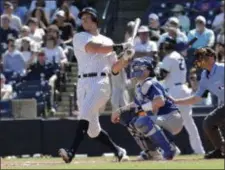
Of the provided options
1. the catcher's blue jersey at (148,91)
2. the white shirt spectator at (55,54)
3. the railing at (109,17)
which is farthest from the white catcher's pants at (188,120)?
the railing at (109,17)

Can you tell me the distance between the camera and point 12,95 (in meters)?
18.4

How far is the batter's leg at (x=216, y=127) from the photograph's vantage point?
12.8 m

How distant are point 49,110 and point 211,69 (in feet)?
18.6

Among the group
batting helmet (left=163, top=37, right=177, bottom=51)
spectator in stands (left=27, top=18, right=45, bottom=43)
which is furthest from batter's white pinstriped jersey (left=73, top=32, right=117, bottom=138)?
spectator in stands (left=27, top=18, right=45, bottom=43)

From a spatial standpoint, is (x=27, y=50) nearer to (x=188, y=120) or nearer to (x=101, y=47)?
(x=188, y=120)

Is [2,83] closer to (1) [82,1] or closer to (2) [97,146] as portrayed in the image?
(2) [97,146]

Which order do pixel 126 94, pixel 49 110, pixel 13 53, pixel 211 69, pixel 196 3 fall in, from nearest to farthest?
pixel 211 69 → pixel 126 94 → pixel 49 110 → pixel 13 53 → pixel 196 3

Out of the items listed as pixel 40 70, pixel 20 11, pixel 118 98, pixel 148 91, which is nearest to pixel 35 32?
pixel 40 70

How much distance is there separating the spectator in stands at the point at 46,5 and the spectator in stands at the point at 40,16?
48cm

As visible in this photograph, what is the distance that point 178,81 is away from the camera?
1628 cm

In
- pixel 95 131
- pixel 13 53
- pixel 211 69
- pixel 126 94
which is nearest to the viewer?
pixel 95 131

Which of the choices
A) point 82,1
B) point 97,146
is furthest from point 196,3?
point 97,146

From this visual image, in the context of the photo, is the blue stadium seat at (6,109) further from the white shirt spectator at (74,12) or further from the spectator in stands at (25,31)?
the white shirt spectator at (74,12)

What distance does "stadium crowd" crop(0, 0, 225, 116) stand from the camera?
1830 cm
